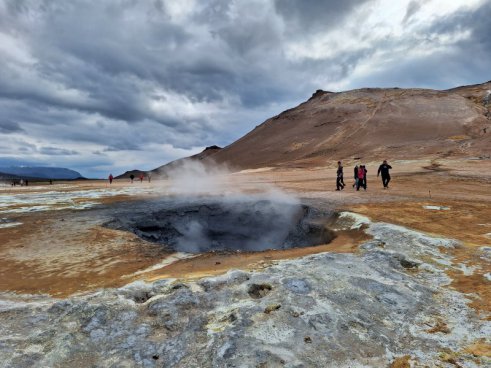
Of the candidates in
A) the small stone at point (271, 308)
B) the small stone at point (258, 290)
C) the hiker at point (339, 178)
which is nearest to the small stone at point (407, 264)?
the small stone at point (258, 290)

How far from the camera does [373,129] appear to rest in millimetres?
68375

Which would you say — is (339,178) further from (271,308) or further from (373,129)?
(373,129)

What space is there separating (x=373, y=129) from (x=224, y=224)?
189 feet

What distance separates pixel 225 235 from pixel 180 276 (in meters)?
9.66

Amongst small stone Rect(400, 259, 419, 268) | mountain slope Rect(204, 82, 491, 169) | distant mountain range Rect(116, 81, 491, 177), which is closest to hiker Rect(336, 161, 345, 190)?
small stone Rect(400, 259, 419, 268)

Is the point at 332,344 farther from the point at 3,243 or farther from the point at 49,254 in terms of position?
the point at 3,243

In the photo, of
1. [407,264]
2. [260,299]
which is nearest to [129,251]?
[260,299]

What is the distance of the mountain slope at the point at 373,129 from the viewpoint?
55.7m

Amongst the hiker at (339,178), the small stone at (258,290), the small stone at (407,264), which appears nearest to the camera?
the small stone at (258,290)

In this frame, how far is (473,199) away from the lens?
16828 mm

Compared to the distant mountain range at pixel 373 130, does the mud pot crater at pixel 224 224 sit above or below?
below

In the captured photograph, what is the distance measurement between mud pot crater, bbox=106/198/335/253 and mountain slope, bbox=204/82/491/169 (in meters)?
37.2

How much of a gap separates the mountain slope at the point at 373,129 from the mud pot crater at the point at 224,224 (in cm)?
3722

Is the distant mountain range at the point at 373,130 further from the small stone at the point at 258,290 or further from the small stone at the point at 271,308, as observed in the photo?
the small stone at the point at 271,308
